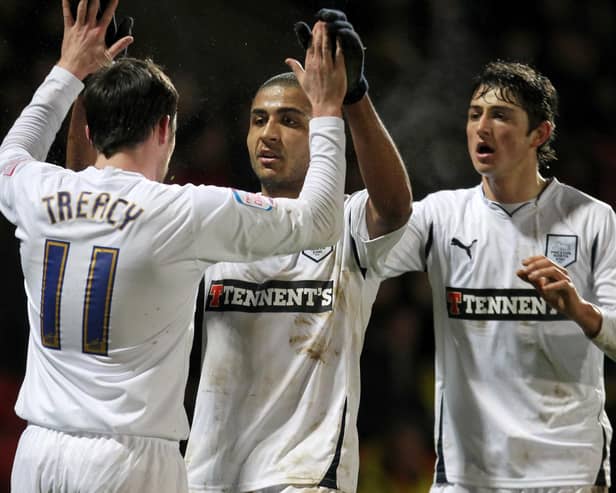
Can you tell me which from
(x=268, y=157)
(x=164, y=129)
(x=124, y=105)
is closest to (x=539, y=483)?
(x=268, y=157)

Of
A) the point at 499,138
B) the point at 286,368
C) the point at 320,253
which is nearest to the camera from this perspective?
the point at 286,368

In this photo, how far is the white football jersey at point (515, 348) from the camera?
9.27ft

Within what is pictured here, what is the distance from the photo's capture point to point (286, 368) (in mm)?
2600

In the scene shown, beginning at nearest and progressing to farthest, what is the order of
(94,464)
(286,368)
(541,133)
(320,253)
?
(94,464) → (286,368) → (320,253) → (541,133)

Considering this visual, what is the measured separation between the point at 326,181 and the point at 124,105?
1.80ft

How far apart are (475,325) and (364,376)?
1.71 meters

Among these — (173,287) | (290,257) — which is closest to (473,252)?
(290,257)

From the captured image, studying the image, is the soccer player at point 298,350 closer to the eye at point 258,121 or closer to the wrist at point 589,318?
the eye at point 258,121

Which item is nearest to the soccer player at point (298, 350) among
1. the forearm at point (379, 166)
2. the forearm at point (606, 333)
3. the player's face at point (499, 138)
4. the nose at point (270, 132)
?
the forearm at point (379, 166)

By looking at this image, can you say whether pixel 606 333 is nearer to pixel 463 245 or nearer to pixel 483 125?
pixel 463 245

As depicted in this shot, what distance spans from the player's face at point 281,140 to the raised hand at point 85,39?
526mm

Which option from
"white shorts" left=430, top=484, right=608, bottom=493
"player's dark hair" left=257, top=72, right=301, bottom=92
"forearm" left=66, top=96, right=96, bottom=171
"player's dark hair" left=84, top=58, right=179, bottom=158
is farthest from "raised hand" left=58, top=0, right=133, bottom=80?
"white shorts" left=430, top=484, right=608, bottom=493

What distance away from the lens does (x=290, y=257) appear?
273 cm

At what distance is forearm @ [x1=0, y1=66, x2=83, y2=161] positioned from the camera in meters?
2.48
